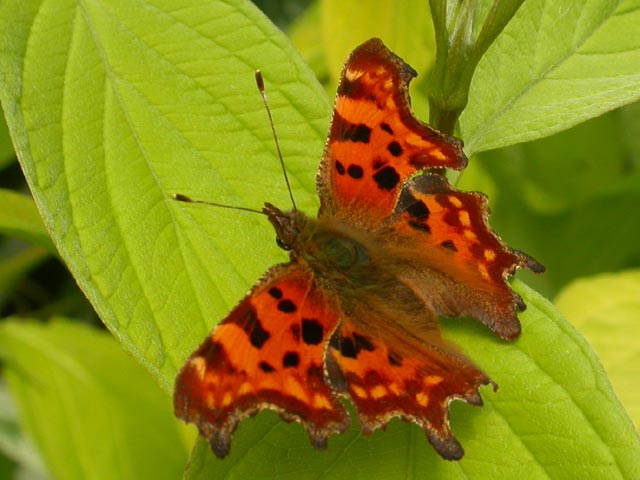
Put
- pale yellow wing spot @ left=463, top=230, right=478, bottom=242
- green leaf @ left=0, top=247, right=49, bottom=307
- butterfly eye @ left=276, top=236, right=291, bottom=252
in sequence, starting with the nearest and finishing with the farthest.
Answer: butterfly eye @ left=276, top=236, right=291, bottom=252 < pale yellow wing spot @ left=463, top=230, right=478, bottom=242 < green leaf @ left=0, top=247, right=49, bottom=307

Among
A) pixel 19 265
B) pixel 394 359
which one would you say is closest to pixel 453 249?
pixel 394 359

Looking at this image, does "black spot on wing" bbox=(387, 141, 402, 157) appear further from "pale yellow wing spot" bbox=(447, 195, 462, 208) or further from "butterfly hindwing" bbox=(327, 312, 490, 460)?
"butterfly hindwing" bbox=(327, 312, 490, 460)

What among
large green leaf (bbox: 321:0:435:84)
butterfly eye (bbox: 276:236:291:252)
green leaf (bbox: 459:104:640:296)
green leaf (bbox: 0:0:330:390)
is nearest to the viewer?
green leaf (bbox: 0:0:330:390)

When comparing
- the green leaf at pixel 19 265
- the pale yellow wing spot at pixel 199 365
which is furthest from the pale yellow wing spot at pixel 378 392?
the green leaf at pixel 19 265

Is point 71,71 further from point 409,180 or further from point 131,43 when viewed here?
point 409,180

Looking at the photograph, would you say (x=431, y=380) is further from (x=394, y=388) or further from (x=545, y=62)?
(x=545, y=62)

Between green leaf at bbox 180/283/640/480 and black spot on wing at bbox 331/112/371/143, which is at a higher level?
black spot on wing at bbox 331/112/371/143

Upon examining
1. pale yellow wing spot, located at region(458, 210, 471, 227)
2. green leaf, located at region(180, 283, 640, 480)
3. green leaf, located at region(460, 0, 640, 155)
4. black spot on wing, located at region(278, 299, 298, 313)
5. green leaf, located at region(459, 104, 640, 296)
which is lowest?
green leaf, located at region(459, 104, 640, 296)

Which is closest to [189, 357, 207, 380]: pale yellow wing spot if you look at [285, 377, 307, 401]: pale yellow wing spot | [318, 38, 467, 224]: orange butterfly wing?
[285, 377, 307, 401]: pale yellow wing spot

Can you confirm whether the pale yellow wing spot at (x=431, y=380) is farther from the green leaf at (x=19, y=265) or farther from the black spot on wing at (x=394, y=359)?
the green leaf at (x=19, y=265)
